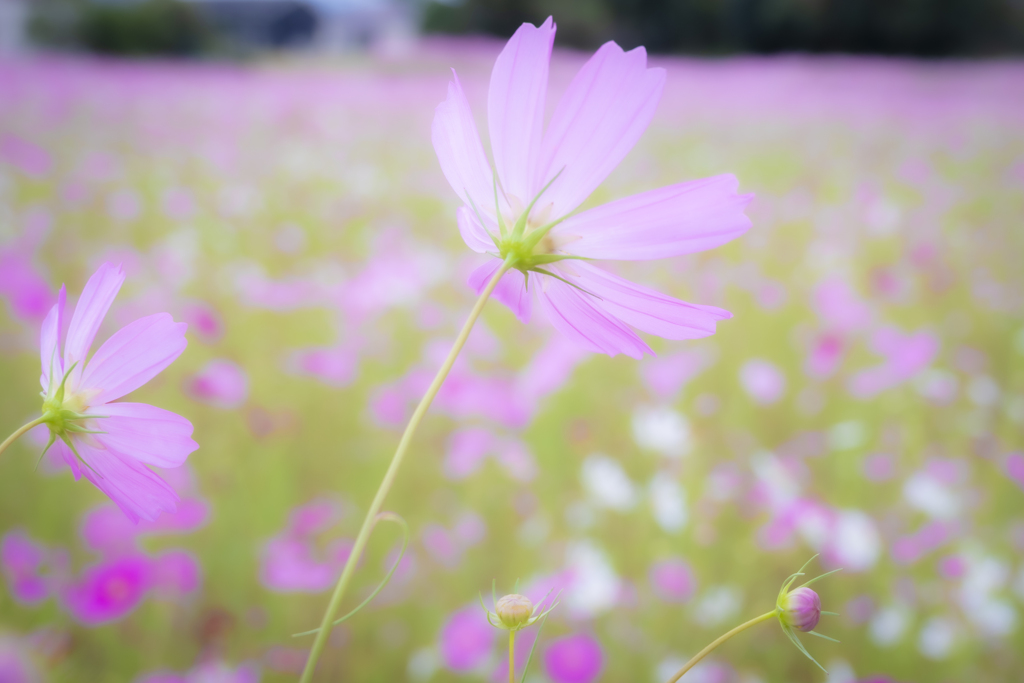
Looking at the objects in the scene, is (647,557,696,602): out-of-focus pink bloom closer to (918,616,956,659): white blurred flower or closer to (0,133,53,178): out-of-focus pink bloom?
(918,616,956,659): white blurred flower

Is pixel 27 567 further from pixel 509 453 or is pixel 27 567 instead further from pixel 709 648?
pixel 709 648

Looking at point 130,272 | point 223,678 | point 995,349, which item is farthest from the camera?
point 995,349

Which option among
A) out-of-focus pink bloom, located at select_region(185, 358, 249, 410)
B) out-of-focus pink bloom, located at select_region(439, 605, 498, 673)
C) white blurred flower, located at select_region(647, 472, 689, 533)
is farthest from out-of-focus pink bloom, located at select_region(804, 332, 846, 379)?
out-of-focus pink bloom, located at select_region(185, 358, 249, 410)

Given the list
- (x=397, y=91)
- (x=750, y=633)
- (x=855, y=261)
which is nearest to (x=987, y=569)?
(x=750, y=633)

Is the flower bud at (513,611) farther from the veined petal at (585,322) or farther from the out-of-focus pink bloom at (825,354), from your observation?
the out-of-focus pink bloom at (825,354)

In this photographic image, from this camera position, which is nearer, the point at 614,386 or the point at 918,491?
the point at 918,491

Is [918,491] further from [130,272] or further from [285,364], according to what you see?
[130,272]

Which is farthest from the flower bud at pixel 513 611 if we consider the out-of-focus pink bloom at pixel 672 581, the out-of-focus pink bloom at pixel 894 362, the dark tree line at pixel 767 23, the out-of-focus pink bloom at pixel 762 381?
the dark tree line at pixel 767 23
